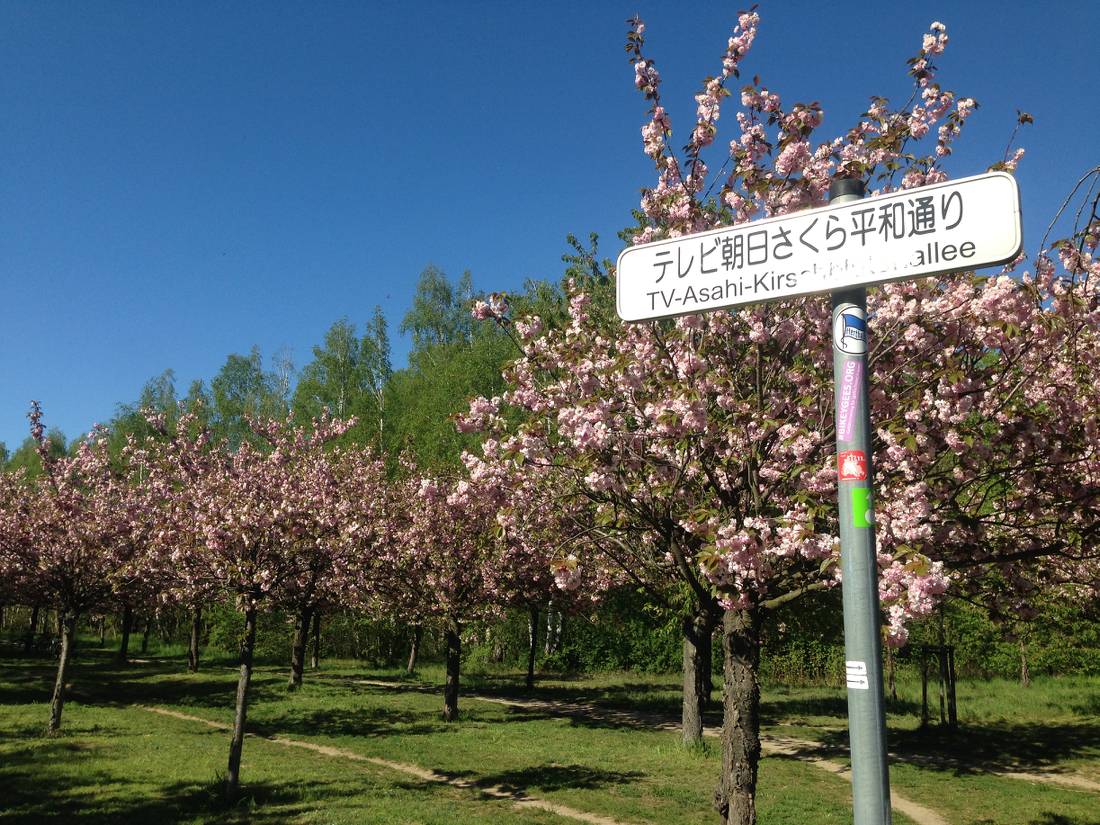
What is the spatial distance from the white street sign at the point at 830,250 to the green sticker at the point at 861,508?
2.40ft

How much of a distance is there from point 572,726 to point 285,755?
706 centimetres

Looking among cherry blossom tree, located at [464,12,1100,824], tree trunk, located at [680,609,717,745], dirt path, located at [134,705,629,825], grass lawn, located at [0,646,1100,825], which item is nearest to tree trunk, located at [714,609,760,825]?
cherry blossom tree, located at [464,12,1100,824]

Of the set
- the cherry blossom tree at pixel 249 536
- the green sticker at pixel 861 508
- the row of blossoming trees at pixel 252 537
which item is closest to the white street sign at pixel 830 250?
the green sticker at pixel 861 508

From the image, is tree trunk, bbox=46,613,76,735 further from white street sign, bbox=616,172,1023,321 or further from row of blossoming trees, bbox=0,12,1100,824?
white street sign, bbox=616,172,1023,321

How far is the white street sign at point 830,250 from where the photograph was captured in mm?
2439

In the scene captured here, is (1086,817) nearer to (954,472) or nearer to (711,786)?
(711,786)

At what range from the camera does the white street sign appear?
244 centimetres

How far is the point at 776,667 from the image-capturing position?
1086 inches

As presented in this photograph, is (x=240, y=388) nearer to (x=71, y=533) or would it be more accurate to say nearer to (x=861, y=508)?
(x=71, y=533)

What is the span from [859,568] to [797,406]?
4.16 m

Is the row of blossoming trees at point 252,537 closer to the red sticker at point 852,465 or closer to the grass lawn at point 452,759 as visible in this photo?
the grass lawn at point 452,759

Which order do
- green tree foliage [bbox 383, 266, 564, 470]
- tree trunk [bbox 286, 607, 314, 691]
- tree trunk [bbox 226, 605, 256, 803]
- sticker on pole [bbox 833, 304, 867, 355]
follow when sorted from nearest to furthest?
1. sticker on pole [bbox 833, 304, 867, 355]
2. tree trunk [bbox 226, 605, 256, 803]
3. tree trunk [bbox 286, 607, 314, 691]
4. green tree foliage [bbox 383, 266, 564, 470]

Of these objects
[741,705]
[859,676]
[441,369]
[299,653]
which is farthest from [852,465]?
[441,369]

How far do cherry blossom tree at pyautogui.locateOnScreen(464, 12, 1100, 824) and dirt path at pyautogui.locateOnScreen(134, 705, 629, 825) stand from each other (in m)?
4.13
